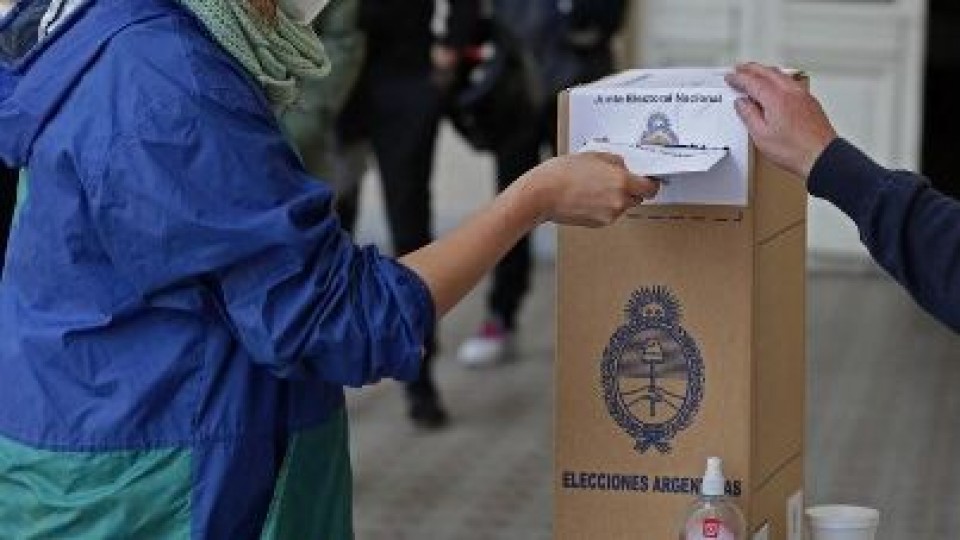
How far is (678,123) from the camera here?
2.79 m

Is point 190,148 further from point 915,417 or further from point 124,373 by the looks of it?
point 915,417

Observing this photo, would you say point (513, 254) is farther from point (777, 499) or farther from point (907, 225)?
point (907, 225)

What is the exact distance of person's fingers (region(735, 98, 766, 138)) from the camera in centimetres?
270

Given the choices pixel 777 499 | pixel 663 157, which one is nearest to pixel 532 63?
pixel 777 499

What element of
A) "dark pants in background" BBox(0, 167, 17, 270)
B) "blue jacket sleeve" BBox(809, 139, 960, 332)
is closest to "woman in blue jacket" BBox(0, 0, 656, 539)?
"blue jacket sleeve" BBox(809, 139, 960, 332)

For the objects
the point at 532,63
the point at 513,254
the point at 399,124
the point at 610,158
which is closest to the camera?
the point at 610,158

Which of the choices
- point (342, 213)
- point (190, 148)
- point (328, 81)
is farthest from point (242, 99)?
point (342, 213)

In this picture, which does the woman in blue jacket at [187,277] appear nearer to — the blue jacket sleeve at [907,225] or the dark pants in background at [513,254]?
the blue jacket sleeve at [907,225]

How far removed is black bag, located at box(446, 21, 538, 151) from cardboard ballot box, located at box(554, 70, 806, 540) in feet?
12.6

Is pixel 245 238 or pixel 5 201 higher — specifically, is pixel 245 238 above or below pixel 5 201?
above

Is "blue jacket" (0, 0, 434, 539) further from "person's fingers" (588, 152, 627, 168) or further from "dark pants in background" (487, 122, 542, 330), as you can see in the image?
"dark pants in background" (487, 122, 542, 330)

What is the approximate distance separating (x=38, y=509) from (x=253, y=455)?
0.29 meters

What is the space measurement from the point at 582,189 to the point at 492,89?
4.17 m

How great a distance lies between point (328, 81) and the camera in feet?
18.7
